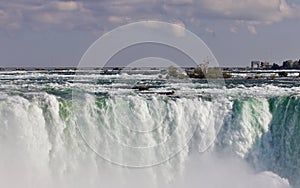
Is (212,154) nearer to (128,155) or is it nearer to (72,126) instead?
(128,155)

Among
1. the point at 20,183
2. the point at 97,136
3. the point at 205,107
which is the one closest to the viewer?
the point at 20,183

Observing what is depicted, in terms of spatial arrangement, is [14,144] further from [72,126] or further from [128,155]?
[128,155]

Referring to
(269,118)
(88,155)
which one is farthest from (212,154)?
(88,155)

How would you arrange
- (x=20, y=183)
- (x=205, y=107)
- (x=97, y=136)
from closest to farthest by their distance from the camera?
(x=20, y=183) → (x=97, y=136) → (x=205, y=107)

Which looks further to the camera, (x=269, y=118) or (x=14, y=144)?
(x=269, y=118)

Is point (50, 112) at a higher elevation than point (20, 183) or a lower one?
higher

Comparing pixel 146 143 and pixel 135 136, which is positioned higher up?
pixel 135 136

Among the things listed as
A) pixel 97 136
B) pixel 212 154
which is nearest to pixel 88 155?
pixel 97 136
